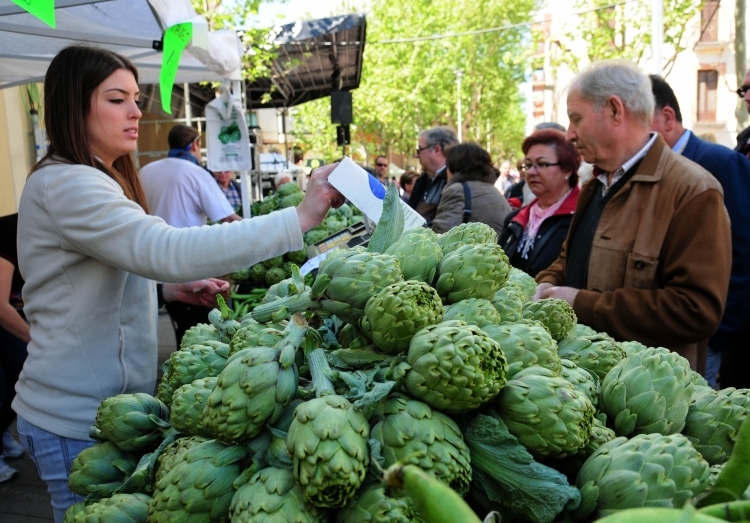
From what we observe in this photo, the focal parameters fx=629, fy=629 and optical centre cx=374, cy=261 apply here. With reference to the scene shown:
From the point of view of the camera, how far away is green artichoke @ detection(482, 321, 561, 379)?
4.34ft

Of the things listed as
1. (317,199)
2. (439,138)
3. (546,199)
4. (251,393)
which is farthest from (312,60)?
(251,393)

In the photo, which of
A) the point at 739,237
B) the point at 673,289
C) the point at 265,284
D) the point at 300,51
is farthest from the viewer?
the point at 300,51

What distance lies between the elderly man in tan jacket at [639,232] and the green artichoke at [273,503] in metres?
1.71

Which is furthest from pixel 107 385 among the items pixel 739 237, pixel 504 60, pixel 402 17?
pixel 504 60

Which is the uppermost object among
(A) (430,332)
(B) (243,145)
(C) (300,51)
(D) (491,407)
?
(C) (300,51)

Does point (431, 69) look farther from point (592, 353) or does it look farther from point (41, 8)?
point (592, 353)

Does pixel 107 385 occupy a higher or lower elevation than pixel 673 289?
lower

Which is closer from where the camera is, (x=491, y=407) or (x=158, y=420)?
(x=491, y=407)

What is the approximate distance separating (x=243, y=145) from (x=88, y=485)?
4305 mm

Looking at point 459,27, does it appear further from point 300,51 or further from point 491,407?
point 491,407

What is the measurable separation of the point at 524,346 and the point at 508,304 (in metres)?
0.22

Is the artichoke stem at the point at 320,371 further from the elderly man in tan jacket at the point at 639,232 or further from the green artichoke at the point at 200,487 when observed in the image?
the elderly man in tan jacket at the point at 639,232

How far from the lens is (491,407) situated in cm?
125

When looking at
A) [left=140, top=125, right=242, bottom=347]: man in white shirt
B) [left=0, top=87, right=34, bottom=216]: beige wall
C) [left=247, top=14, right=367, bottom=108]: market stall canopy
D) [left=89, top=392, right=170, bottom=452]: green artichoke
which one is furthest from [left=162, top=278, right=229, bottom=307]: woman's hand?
[left=247, top=14, right=367, bottom=108]: market stall canopy
